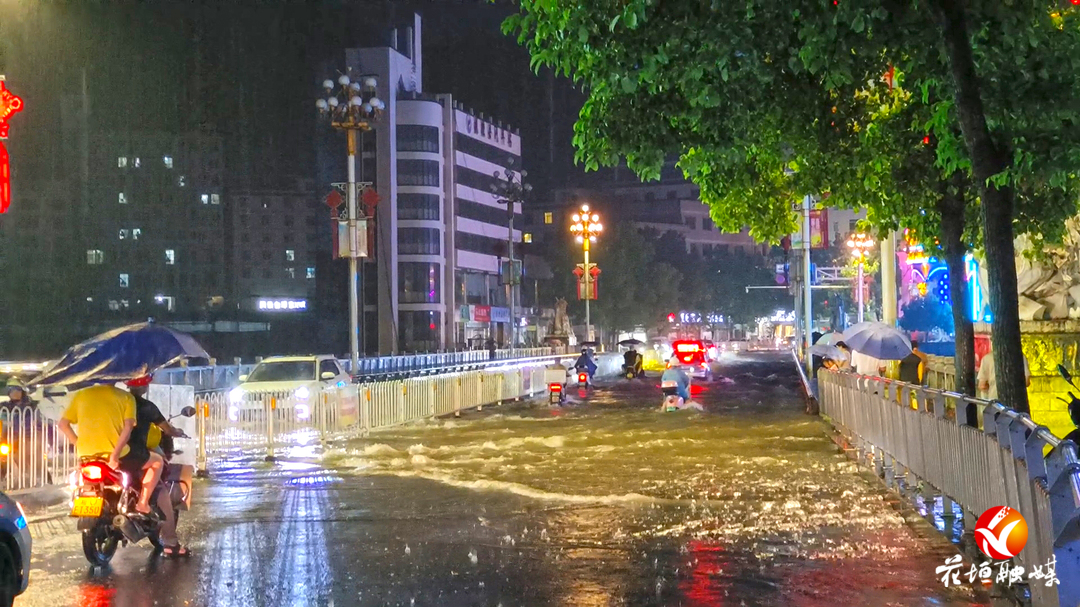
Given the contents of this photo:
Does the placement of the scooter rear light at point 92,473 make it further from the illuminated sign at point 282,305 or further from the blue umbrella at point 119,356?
the illuminated sign at point 282,305

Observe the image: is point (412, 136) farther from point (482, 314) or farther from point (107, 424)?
point (107, 424)

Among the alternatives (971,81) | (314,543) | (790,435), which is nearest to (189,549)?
(314,543)

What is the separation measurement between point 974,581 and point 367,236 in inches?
948

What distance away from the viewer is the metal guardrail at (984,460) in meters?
6.16

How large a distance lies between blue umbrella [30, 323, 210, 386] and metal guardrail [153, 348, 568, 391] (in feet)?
55.2

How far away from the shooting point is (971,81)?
9531mm

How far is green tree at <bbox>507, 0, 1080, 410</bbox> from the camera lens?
31.7ft

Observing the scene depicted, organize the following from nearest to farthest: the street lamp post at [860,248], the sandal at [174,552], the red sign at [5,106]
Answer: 1. the sandal at [174,552]
2. the red sign at [5,106]
3. the street lamp post at [860,248]

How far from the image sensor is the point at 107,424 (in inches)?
381

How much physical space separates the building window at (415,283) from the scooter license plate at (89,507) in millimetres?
81471

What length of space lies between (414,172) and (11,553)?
278 feet

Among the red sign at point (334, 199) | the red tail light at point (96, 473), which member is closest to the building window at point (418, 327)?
the red sign at point (334, 199)

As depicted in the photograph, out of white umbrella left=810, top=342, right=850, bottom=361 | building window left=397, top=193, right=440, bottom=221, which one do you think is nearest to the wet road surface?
white umbrella left=810, top=342, right=850, bottom=361

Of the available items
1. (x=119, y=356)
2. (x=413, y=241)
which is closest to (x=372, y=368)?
(x=119, y=356)
